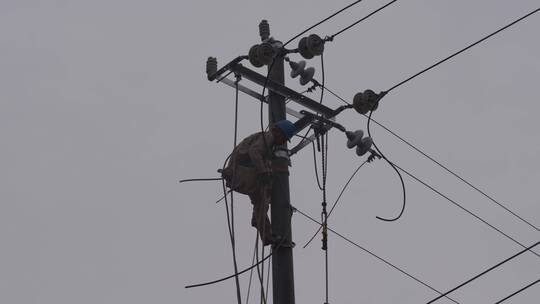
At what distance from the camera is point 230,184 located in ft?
33.9

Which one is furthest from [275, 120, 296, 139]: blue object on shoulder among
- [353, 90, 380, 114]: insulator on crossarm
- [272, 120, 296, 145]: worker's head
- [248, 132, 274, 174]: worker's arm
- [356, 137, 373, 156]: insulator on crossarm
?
[356, 137, 373, 156]: insulator on crossarm

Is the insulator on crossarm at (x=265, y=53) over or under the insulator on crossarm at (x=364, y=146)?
over

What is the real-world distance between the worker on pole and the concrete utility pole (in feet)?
0.34

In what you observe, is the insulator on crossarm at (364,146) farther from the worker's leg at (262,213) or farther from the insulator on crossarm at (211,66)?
the insulator on crossarm at (211,66)

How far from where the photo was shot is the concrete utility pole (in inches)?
381

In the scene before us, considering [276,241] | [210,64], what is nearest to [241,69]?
[210,64]

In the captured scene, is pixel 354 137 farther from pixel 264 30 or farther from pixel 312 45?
pixel 264 30

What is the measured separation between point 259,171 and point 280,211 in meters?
0.49

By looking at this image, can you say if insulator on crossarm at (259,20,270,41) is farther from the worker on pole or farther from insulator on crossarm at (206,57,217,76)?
the worker on pole

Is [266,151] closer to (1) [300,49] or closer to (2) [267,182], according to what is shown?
(2) [267,182]

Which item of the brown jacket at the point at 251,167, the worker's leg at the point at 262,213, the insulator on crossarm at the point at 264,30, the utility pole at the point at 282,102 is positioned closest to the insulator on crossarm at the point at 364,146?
the utility pole at the point at 282,102

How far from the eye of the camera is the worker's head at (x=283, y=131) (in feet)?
33.4

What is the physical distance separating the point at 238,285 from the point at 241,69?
2.39 m

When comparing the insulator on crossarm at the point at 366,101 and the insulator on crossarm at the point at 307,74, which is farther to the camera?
the insulator on crossarm at the point at 307,74
